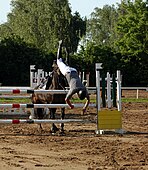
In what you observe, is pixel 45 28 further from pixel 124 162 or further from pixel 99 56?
pixel 124 162

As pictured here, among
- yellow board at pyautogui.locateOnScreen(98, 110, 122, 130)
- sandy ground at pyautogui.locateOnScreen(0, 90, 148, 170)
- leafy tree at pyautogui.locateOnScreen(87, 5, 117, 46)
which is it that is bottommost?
sandy ground at pyautogui.locateOnScreen(0, 90, 148, 170)

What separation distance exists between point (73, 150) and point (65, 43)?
62253mm

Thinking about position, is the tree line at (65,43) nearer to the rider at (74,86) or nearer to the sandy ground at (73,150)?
the sandy ground at (73,150)

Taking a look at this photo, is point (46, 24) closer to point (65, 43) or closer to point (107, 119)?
point (65, 43)

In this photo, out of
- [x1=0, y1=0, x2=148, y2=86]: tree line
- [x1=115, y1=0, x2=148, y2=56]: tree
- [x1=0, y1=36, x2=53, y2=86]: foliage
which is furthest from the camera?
[x1=115, y1=0, x2=148, y2=56]: tree

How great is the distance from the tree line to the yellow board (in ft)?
95.4

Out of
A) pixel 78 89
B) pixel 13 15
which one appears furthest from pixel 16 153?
pixel 13 15

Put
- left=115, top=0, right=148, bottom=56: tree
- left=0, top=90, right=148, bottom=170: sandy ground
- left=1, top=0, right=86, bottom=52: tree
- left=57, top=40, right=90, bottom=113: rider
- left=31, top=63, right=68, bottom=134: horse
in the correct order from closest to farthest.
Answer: left=0, top=90, right=148, bottom=170: sandy ground, left=57, top=40, right=90, bottom=113: rider, left=31, top=63, right=68, bottom=134: horse, left=115, top=0, right=148, bottom=56: tree, left=1, top=0, right=86, bottom=52: tree

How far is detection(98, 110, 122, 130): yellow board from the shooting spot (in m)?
13.0

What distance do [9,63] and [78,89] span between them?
146 feet

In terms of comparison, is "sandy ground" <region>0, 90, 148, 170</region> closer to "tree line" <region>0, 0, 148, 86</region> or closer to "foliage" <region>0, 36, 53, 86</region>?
"tree line" <region>0, 0, 148, 86</region>

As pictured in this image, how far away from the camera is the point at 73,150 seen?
1001 cm

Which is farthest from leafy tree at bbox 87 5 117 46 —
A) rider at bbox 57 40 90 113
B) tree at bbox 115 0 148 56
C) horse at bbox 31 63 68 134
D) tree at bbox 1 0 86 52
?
rider at bbox 57 40 90 113

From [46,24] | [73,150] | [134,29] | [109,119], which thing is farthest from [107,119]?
[46,24]
